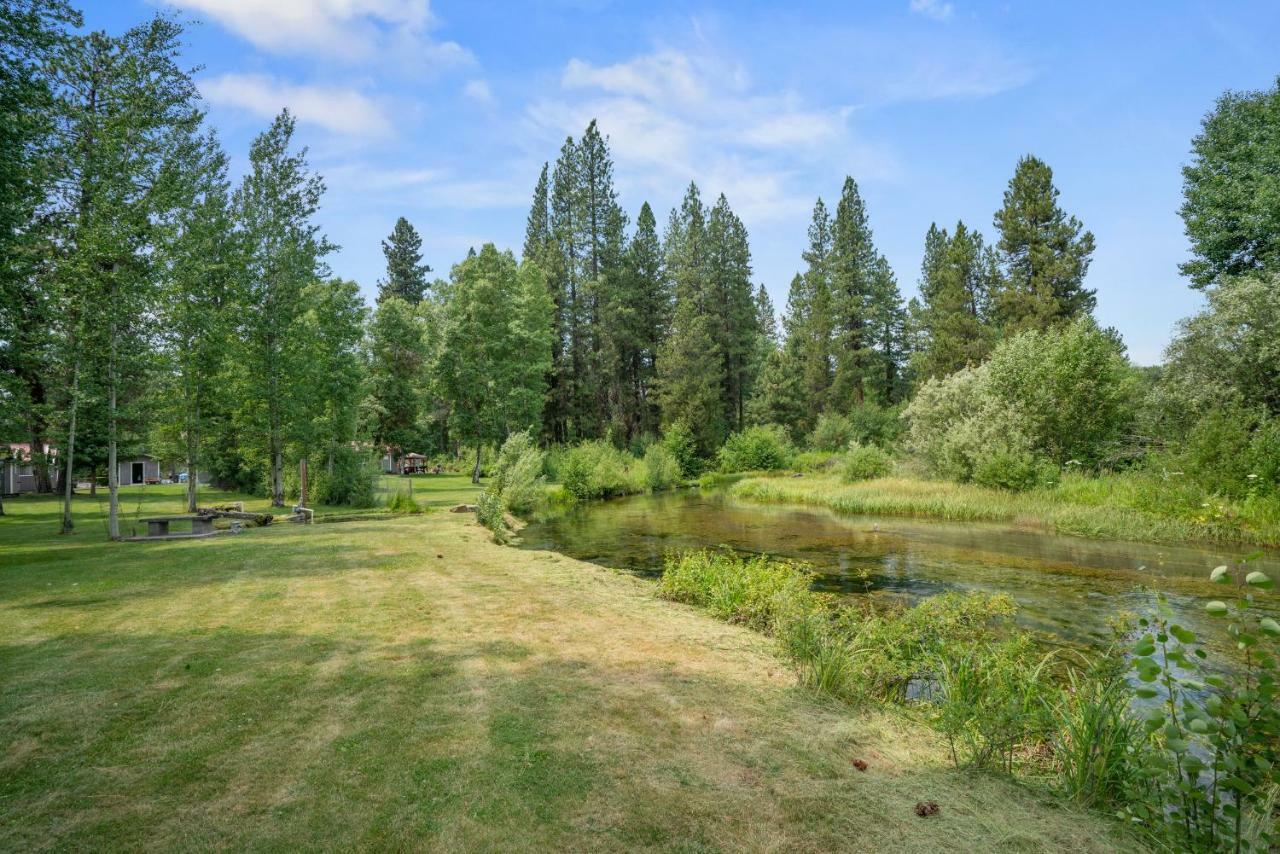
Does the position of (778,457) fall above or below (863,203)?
below

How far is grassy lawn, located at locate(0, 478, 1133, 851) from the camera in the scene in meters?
3.46

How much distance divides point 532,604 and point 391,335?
41.0 meters

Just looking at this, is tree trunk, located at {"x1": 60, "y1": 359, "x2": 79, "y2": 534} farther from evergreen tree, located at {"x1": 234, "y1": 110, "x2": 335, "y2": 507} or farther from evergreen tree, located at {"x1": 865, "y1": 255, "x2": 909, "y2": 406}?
evergreen tree, located at {"x1": 865, "y1": 255, "x2": 909, "y2": 406}

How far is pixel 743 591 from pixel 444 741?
17.7ft

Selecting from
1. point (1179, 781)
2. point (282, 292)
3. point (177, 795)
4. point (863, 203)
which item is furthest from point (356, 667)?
point (863, 203)

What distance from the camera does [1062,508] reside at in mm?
20172

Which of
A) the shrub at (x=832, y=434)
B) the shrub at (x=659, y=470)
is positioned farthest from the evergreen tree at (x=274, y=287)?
the shrub at (x=832, y=434)

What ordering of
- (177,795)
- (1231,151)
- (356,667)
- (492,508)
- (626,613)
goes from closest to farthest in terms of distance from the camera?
1. (177,795)
2. (356,667)
3. (626,613)
4. (492,508)
5. (1231,151)

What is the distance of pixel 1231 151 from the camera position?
27.6m

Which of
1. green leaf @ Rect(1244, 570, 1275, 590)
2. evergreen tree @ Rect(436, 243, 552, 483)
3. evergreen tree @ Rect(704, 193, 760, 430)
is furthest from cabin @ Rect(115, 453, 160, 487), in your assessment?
green leaf @ Rect(1244, 570, 1275, 590)

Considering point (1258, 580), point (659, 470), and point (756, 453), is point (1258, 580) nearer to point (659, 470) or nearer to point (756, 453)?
point (659, 470)

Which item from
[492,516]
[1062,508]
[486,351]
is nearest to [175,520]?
[492,516]

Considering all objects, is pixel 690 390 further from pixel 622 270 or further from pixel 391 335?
pixel 391 335

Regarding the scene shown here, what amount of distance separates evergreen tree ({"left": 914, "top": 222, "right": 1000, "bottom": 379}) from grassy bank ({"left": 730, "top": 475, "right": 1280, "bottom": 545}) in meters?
18.4
